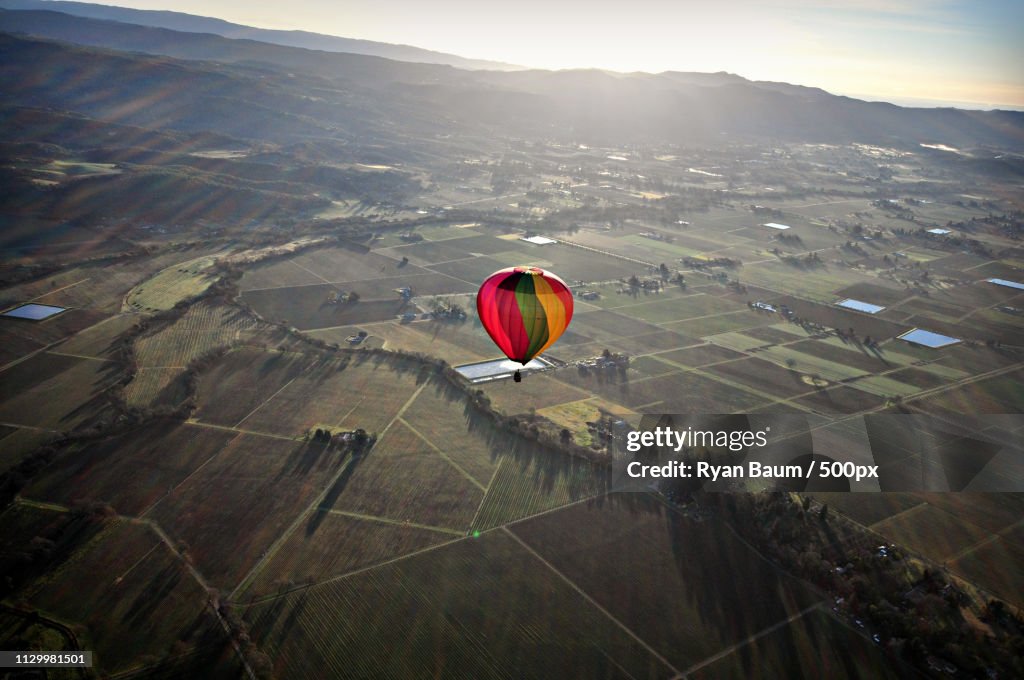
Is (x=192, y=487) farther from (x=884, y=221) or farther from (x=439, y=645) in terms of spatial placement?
(x=884, y=221)

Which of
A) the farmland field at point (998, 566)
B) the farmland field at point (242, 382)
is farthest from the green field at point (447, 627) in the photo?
the farmland field at point (242, 382)

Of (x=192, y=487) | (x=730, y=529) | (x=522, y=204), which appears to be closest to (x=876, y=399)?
(x=730, y=529)

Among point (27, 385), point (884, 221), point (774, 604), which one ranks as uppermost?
point (884, 221)

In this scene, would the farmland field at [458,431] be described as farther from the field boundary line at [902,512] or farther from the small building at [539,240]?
the small building at [539,240]

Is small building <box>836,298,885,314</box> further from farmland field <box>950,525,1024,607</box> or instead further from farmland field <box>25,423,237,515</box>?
farmland field <box>25,423,237,515</box>

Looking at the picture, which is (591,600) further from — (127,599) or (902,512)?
(127,599)

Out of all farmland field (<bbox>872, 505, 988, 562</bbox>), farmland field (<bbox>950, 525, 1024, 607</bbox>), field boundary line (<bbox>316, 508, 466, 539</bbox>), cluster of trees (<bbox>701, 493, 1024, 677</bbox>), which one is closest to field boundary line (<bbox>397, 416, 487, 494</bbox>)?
field boundary line (<bbox>316, 508, 466, 539</bbox>)
